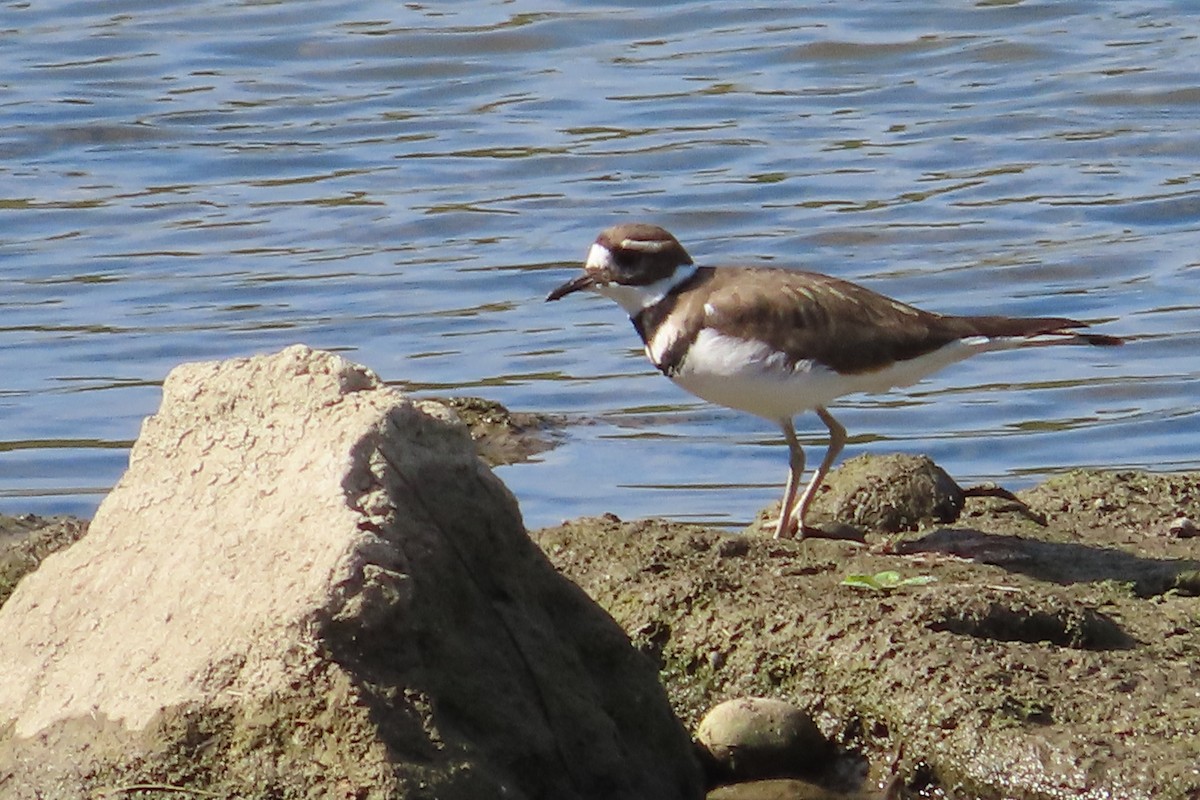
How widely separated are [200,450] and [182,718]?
0.82 metres

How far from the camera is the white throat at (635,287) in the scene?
7.75m

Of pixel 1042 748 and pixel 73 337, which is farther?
pixel 73 337

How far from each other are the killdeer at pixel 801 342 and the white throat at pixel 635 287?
18cm

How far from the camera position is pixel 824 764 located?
5.65 m

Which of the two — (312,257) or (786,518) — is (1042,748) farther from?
(312,257)

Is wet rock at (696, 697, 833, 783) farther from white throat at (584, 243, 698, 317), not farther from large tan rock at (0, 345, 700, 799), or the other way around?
white throat at (584, 243, 698, 317)

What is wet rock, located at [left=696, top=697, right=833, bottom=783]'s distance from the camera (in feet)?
18.1

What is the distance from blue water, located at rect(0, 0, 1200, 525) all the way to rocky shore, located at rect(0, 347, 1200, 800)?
9.11 feet

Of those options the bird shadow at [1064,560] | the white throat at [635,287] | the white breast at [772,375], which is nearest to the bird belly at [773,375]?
the white breast at [772,375]

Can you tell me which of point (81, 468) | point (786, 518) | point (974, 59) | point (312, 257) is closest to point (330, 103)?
point (312, 257)

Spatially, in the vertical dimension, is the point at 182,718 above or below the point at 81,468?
above

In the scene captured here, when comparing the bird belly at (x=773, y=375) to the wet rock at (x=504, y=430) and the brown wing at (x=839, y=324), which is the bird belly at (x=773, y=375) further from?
the wet rock at (x=504, y=430)

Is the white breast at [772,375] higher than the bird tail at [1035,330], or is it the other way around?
the bird tail at [1035,330]

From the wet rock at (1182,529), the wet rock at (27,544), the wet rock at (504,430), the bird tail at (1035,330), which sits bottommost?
the wet rock at (504,430)
